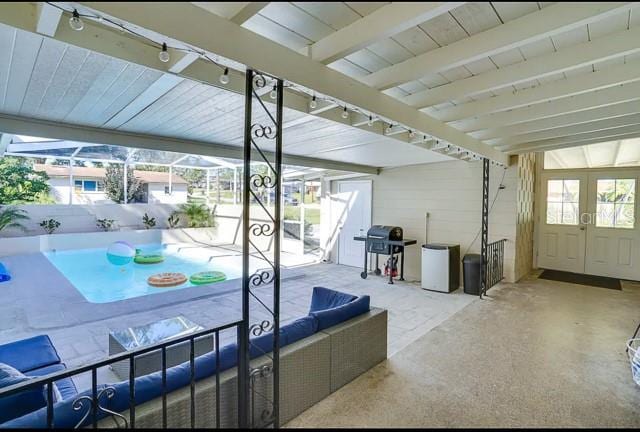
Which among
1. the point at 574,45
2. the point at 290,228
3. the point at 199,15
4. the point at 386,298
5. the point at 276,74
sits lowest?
the point at 386,298

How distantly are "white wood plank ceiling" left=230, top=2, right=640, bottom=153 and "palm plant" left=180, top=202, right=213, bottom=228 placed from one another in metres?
10.4

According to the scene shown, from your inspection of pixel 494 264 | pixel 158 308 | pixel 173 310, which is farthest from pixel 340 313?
pixel 494 264

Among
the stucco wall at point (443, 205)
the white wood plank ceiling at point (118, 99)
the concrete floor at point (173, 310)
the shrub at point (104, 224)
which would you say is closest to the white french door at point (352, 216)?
the stucco wall at point (443, 205)

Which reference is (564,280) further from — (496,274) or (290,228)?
(290,228)

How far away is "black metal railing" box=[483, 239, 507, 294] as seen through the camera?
5542 millimetres

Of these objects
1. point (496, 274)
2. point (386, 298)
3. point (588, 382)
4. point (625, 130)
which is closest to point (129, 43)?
point (588, 382)

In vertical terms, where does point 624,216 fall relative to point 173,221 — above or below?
above

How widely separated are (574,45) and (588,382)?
2613 millimetres

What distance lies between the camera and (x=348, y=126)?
331 cm

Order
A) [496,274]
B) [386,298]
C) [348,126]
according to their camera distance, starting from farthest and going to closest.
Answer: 1. [496,274]
2. [386,298]
3. [348,126]

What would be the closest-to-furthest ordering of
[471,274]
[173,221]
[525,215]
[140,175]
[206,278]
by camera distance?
[471,274] → [525,215] → [206,278] → [173,221] → [140,175]

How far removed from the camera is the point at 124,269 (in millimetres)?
8070

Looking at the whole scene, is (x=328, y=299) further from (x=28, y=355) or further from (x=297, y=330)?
(x=28, y=355)

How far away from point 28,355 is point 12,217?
29.6ft
